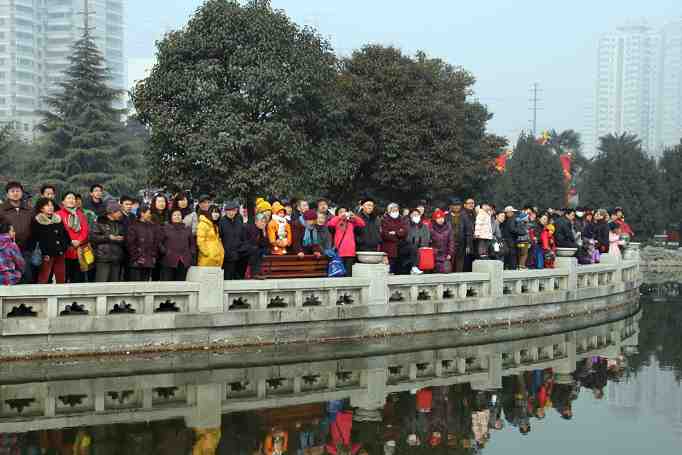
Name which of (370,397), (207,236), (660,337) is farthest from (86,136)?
(370,397)

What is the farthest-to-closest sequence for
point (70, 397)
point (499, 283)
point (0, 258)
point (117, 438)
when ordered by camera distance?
point (499, 283) → point (0, 258) → point (70, 397) → point (117, 438)

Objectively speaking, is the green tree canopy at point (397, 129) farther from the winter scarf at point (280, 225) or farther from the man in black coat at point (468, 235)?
the winter scarf at point (280, 225)

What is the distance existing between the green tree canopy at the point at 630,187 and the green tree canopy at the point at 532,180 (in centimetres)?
377

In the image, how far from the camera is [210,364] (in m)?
12.2

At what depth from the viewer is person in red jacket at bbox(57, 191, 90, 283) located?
41.7ft

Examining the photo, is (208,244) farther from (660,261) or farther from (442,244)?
(660,261)

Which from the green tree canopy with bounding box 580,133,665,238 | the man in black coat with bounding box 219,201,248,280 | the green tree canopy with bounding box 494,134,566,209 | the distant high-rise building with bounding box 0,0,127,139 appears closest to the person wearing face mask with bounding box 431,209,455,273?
the man in black coat with bounding box 219,201,248,280

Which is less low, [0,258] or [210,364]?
[0,258]

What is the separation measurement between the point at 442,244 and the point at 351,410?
724 cm

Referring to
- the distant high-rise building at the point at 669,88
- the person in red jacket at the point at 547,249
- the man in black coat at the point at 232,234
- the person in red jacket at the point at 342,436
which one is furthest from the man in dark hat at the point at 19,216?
the distant high-rise building at the point at 669,88

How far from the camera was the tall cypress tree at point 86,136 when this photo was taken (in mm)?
43438

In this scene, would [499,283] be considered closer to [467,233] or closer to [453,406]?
[467,233]

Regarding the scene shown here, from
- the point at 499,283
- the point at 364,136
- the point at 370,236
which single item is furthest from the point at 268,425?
the point at 364,136

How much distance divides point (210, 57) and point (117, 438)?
17.4m
